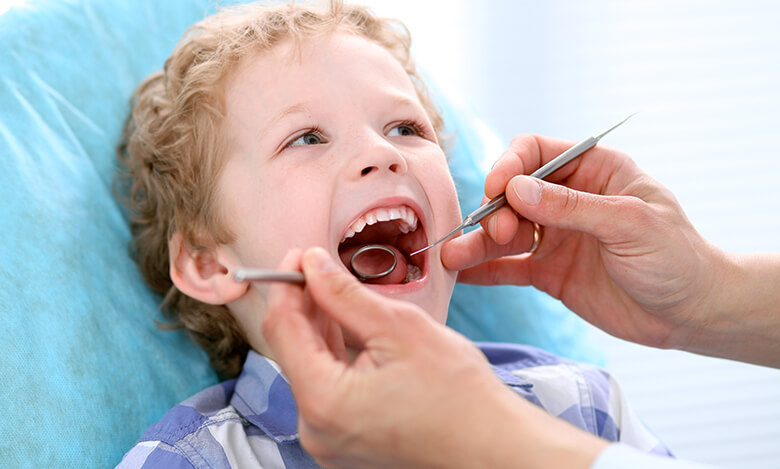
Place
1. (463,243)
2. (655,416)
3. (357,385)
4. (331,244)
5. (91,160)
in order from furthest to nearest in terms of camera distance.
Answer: (655,416)
(91,160)
(463,243)
(331,244)
(357,385)

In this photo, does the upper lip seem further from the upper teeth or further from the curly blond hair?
the curly blond hair

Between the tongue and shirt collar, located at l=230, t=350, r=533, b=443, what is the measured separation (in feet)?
0.82

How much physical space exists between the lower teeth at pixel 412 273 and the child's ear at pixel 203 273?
12.2 inches

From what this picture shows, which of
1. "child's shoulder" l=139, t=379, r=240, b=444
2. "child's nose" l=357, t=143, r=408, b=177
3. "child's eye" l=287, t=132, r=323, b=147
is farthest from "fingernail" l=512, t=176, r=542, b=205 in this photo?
"child's shoulder" l=139, t=379, r=240, b=444

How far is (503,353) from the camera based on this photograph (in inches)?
61.3

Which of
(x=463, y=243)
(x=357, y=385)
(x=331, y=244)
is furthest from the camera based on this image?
(x=463, y=243)

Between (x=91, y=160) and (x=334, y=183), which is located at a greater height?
(x=334, y=183)

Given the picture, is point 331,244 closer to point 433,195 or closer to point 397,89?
point 433,195

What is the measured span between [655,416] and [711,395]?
26 centimetres

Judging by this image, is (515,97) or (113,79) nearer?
(113,79)

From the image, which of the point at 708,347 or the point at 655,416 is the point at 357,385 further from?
the point at 655,416

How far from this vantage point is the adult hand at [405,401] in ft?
2.41

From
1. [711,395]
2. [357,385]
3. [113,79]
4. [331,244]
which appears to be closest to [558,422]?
[357,385]

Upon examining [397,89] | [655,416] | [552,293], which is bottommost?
[655,416]
